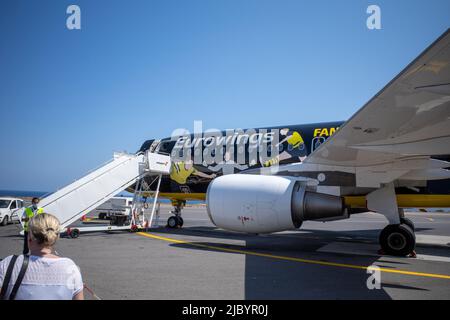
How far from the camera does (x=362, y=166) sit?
32.0 feet

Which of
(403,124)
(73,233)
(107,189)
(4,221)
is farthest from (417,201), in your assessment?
(4,221)

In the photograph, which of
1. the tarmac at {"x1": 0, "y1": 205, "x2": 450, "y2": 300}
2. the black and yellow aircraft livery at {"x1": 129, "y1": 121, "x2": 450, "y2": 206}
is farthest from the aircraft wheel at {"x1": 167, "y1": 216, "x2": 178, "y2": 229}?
the tarmac at {"x1": 0, "y1": 205, "x2": 450, "y2": 300}

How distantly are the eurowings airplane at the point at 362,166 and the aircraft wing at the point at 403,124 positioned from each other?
0.02m

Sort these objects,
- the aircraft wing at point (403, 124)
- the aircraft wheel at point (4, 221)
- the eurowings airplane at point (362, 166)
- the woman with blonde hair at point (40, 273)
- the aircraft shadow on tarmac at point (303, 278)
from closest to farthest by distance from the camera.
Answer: the woman with blonde hair at point (40, 273) < the aircraft wing at point (403, 124) < the aircraft shadow on tarmac at point (303, 278) < the eurowings airplane at point (362, 166) < the aircraft wheel at point (4, 221)

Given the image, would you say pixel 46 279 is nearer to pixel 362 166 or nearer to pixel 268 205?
pixel 268 205

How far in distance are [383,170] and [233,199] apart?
4621mm

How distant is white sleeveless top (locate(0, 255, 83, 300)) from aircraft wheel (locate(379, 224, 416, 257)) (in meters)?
9.50

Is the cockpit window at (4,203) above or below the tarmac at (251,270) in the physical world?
below

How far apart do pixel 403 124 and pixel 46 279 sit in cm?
758

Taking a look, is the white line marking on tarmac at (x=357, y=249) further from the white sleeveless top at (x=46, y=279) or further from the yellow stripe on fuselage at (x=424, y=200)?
the white sleeveless top at (x=46, y=279)

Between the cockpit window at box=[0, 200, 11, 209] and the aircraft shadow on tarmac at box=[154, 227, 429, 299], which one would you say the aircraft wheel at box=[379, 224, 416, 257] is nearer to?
the aircraft shadow on tarmac at box=[154, 227, 429, 299]

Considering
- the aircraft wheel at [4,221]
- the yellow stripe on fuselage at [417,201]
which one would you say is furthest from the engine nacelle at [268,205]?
the aircraft wheel at [4,221]

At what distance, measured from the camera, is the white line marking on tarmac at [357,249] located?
9255 millimetres
